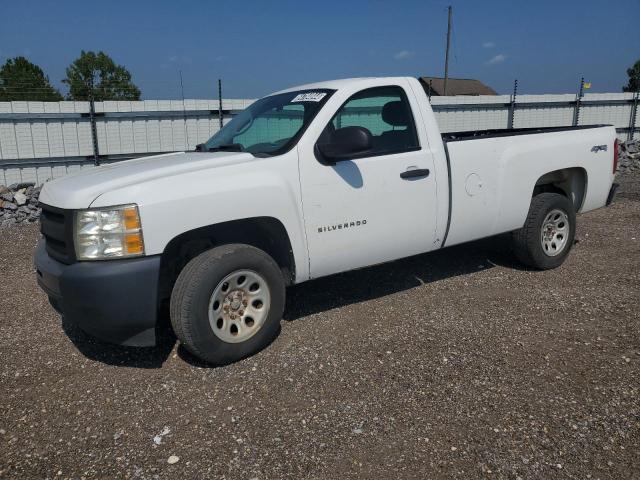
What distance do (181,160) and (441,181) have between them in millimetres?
2126

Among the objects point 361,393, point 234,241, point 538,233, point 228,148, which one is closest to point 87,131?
point 228,148

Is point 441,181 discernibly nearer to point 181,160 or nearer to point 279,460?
point 181,160

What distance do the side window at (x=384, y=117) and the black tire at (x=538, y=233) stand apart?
1720mm

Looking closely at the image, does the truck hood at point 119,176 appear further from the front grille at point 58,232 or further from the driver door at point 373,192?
the driver door at point 373,192

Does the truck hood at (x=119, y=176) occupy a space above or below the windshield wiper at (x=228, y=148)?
below

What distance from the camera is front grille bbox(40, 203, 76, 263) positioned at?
10.7 ft

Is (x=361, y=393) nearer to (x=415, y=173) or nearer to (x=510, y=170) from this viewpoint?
(x=415, y=173)

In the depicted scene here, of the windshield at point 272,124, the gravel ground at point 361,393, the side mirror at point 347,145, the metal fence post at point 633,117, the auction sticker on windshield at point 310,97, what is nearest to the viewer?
the gravel ground at point 361,393

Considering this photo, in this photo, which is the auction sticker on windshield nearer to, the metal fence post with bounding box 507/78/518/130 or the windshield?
the windshield

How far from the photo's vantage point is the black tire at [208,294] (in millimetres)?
3408

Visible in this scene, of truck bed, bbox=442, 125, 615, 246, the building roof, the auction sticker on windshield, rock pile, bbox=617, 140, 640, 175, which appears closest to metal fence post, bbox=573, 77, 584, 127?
rock pile, bbox=617, 140, 640, 175

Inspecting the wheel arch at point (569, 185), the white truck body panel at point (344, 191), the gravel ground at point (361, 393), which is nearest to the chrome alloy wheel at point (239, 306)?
the gravel ground at point (361, 393)

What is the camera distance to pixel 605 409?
303cm

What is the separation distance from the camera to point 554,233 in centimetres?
555
